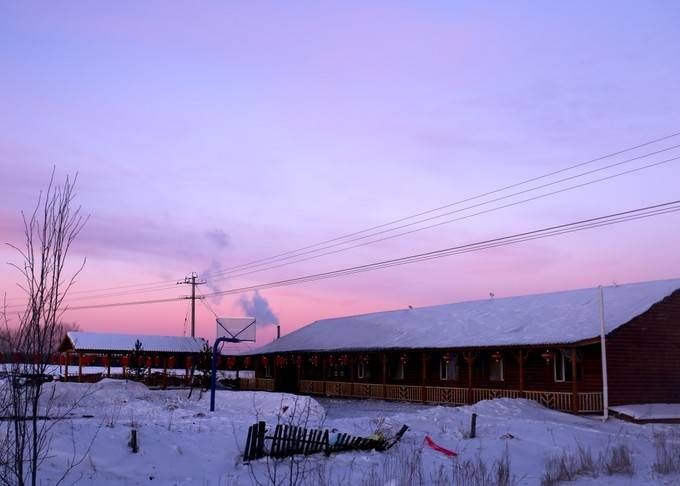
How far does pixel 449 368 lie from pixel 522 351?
6.77 m

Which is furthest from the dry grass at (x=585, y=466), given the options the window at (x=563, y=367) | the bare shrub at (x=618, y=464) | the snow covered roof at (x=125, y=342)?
the snow covered roof at (x=125, y=342)

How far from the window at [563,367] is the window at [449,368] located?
609 cm

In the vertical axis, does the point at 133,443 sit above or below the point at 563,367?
below

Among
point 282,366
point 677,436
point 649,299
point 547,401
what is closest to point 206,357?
point 282,366

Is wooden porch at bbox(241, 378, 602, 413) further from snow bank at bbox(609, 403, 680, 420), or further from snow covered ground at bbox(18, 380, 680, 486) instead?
snow covered ground at bbox(18, 380, 680, 486)

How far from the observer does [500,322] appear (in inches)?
1362

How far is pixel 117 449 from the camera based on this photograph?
1427cm

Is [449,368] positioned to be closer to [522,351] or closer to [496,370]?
[496,370]

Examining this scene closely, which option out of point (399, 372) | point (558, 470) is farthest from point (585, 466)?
point (399, 372)

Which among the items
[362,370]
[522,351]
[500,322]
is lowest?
[362,370]

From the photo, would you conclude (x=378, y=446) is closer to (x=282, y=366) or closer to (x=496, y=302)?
(x=496, y=302)

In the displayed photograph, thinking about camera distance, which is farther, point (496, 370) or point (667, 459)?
point (496, 370)

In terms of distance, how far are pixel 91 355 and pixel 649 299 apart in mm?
41935

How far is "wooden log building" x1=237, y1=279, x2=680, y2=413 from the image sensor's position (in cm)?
2884
